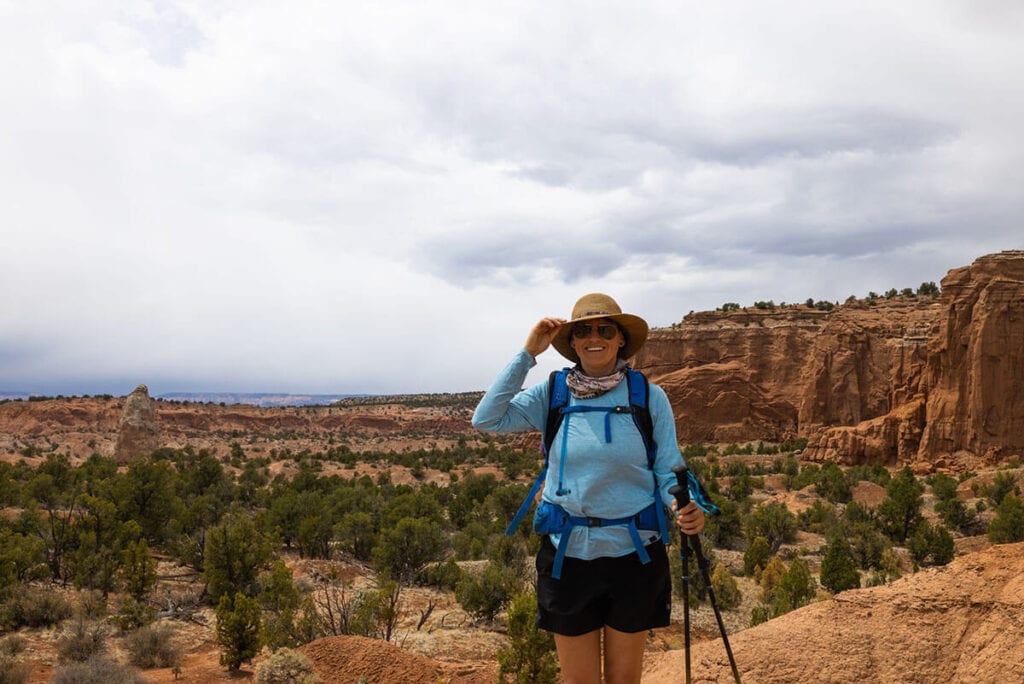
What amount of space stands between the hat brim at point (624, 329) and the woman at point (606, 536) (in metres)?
0.28

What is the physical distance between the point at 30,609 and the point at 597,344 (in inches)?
425

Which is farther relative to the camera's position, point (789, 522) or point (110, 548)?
point (789, 522)

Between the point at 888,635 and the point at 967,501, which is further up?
the point at 888,635

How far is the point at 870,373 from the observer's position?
3812cm

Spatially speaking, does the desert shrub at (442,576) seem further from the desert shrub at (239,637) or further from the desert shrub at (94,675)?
the desert shrub at (94,675)

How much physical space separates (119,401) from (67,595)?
66.6m

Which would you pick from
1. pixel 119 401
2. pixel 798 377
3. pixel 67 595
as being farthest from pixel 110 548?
pixel 119 401

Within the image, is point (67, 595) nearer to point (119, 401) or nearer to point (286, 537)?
point (286, 537)

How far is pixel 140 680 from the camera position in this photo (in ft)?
19.8

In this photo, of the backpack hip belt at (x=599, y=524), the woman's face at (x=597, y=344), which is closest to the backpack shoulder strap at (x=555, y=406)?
the woman's face at (x=597, y=344)

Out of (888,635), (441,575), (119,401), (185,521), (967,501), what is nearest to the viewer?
(888,635)

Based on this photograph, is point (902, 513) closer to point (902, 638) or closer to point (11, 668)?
point (902, 638)

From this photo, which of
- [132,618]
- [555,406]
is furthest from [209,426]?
[555,406]

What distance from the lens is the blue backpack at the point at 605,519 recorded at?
8.40ft
